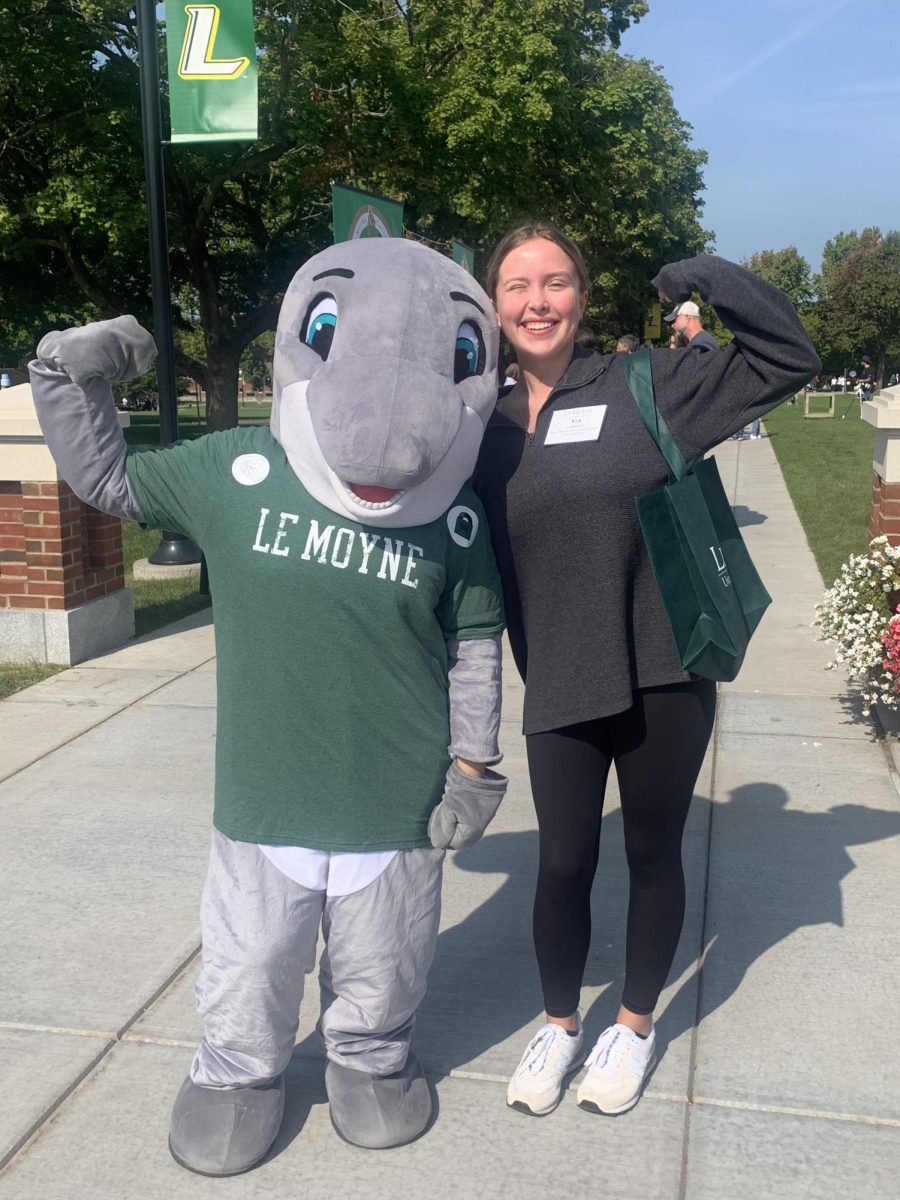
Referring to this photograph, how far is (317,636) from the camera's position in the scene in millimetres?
2352

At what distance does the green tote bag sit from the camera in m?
2.51

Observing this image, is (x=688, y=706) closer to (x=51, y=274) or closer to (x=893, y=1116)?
(x=893, y=1116)

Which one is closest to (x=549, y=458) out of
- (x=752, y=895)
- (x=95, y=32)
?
(x=752, y=895)

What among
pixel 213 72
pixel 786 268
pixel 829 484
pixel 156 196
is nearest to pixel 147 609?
pixel 156 196

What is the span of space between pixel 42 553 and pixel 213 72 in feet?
11.2

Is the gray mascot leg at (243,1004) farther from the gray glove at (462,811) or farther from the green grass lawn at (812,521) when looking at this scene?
the green grass lawn at (812,521)

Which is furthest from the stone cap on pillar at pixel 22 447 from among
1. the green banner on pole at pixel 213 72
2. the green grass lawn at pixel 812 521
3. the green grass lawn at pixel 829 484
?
the green grass lawn at pixel 829 484

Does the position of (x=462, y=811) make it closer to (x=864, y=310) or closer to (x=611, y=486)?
(x=611, y=486)

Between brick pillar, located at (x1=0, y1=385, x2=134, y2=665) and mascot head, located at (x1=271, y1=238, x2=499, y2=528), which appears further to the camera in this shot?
brick pillar, located at (x1=0, y1=385, x2=134, y2=665)

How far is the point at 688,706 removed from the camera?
8.54 ft

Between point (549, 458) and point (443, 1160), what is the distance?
150 cm

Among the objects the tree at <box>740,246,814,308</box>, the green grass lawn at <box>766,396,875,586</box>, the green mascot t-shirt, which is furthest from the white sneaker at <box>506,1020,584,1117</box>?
the tree at <box>740,246,814,308</box>

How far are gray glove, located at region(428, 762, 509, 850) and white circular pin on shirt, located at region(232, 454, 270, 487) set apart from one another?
2.39ft

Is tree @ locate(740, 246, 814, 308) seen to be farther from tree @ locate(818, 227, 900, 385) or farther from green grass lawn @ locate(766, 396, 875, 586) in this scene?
green grass lawn @ locate(766, 396, 875, 586)
